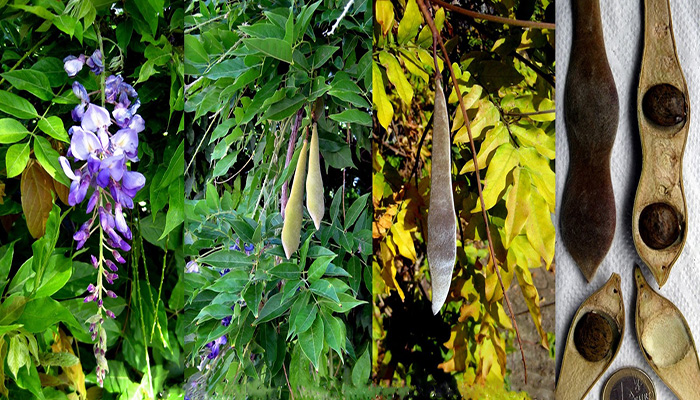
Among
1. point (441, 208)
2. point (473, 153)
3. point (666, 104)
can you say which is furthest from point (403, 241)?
point (666, 104)

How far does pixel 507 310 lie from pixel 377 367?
258mm

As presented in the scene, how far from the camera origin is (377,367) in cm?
98

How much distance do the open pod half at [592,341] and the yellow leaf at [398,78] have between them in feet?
1.42

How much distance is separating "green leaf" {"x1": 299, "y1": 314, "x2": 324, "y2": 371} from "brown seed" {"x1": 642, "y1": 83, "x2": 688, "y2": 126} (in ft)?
2.08

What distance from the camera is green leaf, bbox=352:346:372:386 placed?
39.1 inches

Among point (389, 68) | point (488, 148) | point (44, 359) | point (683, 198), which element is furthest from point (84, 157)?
point (683, 198)

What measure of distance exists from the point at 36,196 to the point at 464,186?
2.16ft

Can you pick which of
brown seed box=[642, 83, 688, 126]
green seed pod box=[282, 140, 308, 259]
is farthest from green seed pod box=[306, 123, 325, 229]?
brown seed box=[642, 83, 688, 126]

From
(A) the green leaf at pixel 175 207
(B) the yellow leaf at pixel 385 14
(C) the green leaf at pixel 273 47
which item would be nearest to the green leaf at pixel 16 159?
(A) the green leaf at pixel 175 207

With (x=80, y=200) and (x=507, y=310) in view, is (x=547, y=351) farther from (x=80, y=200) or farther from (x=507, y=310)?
(x=80, y=200)

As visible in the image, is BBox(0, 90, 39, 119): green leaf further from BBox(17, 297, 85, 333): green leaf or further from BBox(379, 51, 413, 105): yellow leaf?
BBox(379, 51, 413, 105): yellow leaf

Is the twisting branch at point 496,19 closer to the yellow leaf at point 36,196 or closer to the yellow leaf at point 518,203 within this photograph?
the yellow leaf at point 518,203

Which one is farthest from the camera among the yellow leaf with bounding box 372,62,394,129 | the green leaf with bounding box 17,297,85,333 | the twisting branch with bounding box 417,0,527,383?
the yellow leaf with bounding box 372,62,394,129

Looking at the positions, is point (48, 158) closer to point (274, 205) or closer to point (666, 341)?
point (274, 205)
